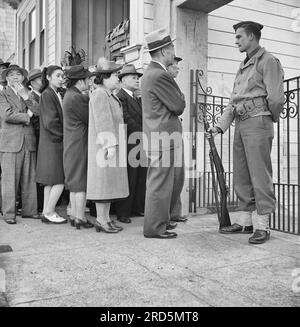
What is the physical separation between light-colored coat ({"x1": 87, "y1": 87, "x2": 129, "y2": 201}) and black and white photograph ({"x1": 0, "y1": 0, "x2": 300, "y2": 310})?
1cm

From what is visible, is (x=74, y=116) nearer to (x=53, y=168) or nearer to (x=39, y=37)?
(x=53, y=168)

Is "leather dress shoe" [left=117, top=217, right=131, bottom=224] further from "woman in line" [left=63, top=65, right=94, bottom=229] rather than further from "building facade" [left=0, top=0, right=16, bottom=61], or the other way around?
"building facade" [left=0, top=0, right=16, bottom=61]

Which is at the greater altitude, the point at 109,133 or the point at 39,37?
the point at 39,37

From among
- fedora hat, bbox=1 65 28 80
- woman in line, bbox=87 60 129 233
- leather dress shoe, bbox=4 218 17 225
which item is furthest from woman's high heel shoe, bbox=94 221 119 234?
fedora hat, bbox=1 65 28 80

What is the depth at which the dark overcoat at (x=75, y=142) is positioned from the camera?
4.54m

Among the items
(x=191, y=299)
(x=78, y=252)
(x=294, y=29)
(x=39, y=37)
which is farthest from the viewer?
(x=39, y=37)

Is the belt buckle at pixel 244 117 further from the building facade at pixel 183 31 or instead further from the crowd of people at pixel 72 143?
the building facade at pixel 183 31

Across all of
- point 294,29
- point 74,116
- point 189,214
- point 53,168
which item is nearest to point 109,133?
point 74,116

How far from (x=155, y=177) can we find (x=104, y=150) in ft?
2.08

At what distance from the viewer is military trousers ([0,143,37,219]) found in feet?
16.3

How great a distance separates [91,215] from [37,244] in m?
1.64

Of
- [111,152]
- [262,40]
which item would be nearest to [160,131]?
[111,152]

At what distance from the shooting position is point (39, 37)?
35.3 feet

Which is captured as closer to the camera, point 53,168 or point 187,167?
point 53,168
